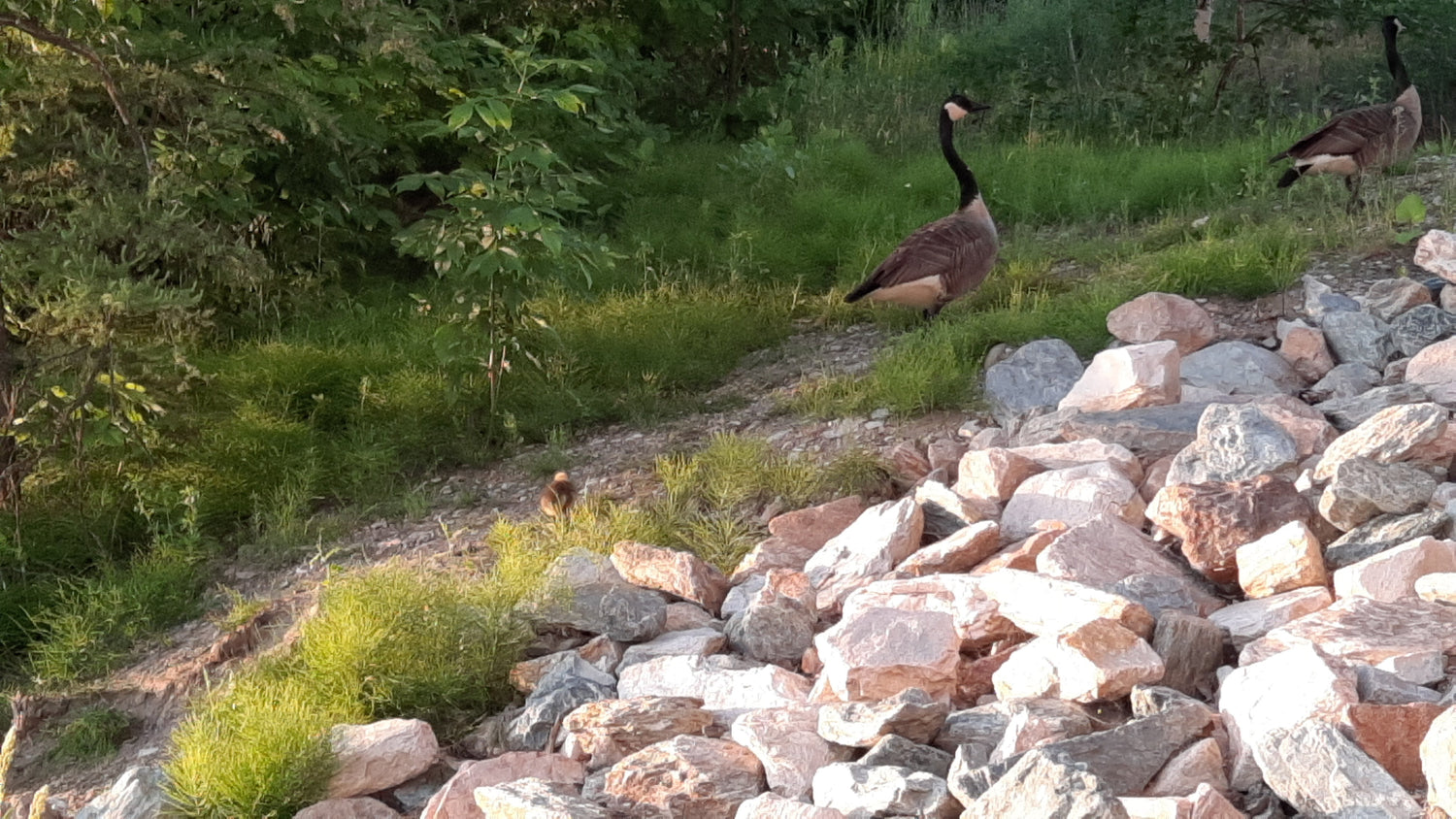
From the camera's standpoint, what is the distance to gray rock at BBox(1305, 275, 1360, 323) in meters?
5.94

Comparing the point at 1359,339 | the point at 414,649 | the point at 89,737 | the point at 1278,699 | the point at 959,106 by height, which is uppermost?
the point at 959,106

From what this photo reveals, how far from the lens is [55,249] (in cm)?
545

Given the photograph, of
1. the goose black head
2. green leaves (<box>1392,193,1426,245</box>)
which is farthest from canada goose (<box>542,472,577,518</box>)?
green leaves (<box>1392,193,1426,245</box>)

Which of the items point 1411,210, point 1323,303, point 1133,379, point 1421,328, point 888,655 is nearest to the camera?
point 888,655

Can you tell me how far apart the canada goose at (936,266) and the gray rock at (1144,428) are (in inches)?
63.6

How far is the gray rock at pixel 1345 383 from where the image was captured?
214 inches

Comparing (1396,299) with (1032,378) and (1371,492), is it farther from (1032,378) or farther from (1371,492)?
(1371,492)

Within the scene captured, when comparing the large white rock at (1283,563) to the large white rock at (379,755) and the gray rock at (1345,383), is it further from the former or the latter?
the large white rock at (379,755)

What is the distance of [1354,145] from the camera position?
7.45 m

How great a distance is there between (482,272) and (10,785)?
268 centimetres

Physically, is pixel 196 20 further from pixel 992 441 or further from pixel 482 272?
pixel 992 441

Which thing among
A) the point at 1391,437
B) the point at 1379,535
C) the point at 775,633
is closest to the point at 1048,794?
the point at 775,633

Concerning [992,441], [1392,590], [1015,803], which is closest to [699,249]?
[992,441]

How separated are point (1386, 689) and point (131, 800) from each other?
129 inches
